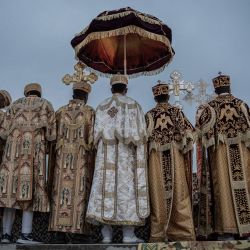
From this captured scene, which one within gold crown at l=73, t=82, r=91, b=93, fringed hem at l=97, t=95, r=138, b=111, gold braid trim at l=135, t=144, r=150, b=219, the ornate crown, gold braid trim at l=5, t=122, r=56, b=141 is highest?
the ornate crown

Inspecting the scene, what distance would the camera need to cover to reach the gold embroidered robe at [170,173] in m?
6.11

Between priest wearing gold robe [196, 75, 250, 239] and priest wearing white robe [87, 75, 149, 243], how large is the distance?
2.95 ft

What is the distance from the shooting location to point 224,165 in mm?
6215

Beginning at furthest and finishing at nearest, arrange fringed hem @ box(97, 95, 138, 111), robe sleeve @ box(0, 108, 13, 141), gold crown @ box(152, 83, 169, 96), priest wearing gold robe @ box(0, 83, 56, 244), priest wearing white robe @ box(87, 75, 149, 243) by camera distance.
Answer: gold crown @ box(152, 83, 169, 96)
robe sleeve @ box(0, 108, 13, 141)
fringed hem @ box(97, 95, 138, 111)
priest wearing gold robe @ box(0, 83, 56, 244)
priest wearing white robe @ box(87, 75, 149, 243)

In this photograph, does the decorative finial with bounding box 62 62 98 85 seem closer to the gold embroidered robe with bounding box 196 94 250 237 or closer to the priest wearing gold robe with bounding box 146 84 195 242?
the priest wearing gold robe with bounding box 146 84 195 242

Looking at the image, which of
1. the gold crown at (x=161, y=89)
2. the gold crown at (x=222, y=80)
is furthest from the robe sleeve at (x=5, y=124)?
the gold crown at (x=222, y=80)

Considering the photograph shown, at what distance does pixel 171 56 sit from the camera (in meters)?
8.27

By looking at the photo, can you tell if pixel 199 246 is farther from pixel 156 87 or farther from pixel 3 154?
pixel 3 154

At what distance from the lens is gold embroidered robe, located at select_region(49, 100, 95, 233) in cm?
614

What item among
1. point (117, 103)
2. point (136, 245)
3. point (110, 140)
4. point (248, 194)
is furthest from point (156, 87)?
point (136, 245)

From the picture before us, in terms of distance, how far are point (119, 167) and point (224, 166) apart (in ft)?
4.81

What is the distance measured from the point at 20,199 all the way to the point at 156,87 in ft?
8.51

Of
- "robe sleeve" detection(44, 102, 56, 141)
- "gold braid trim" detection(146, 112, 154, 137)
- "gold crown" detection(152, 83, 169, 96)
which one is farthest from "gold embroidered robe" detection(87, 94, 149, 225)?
"robe sleeve" detection(44, 102, 56, 141)

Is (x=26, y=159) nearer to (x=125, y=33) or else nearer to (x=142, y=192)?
(x=142, y=192)
